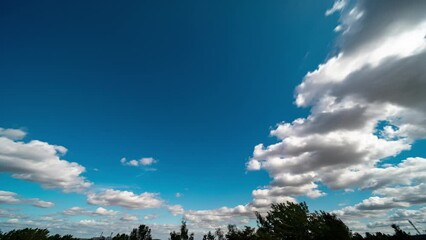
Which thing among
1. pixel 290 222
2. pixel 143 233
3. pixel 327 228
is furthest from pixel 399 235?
pixel 143 233

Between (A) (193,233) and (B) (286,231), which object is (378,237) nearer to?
(B) (286,231)

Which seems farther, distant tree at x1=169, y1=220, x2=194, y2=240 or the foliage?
distant tree at x1=169, y1=220, x2=194, y2=240

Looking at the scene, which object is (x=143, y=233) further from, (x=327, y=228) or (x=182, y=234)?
(x=327, y=228)

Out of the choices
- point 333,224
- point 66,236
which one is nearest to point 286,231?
point 333,224

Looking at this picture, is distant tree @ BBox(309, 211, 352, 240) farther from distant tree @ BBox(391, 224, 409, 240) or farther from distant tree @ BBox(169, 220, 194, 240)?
distant tree @ BBox(169, 220, 194, 240)

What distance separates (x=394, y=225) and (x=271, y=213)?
27.3m

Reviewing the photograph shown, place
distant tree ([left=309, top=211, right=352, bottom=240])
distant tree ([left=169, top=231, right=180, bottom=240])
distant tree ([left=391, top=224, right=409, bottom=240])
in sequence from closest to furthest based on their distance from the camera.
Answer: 1. distant tree ([left=391, top=224, right=409, bottom=240])
2. distant tree ([left=309, top=211, right=352, bottom=240])
3. distant tree ([left=169, top=231, right=180, bottom=240])

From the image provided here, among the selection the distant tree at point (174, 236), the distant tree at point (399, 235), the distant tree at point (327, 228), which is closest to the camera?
the distant tree at point (399, 235)

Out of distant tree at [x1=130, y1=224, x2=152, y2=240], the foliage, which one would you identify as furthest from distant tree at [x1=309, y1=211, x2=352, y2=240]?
distant tree at [x1=130, y1=224, x2=152, y2=240]

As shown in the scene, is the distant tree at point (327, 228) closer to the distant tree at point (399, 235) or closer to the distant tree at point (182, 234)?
the distant tree at point (399, 235)

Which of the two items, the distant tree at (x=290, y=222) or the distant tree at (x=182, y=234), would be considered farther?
the distant tree at (x=182, y=234)

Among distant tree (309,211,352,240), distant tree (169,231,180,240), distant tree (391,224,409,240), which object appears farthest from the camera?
distant tree (169,231,180,240)

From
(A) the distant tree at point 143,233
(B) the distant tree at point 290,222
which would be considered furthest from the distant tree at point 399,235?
(A) the distant tree at point 143,233

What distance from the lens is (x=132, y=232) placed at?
116438mm
